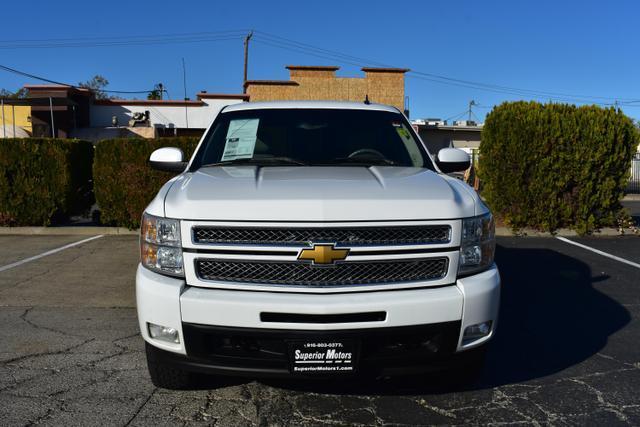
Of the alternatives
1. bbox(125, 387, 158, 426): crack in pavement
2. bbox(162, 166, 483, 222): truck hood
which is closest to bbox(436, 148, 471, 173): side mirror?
bbox(162, 166, 483, 222): truck hood

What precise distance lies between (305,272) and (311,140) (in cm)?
175

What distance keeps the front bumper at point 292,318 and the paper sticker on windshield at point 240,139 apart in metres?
1.52

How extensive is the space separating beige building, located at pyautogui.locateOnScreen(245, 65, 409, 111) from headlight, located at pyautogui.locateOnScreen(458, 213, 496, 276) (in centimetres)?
2450

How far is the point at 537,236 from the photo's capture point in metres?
9.99

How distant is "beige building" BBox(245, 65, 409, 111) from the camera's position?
27.4 meters

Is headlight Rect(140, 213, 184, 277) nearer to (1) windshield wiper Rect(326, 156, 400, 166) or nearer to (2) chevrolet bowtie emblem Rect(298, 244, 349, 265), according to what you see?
(2) chevrolet bowtie emblem Rect(298, 244, 349, 265)

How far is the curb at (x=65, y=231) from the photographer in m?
10.2

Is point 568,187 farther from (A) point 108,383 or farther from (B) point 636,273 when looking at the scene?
(A) point 108,383

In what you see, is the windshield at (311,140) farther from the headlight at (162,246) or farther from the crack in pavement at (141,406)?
the crack in pavement at (141,406)

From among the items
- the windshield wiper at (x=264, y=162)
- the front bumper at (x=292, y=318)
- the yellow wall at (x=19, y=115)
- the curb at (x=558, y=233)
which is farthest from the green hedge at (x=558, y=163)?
the yellow wall at (x=19, y=115)

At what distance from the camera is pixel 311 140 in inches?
179

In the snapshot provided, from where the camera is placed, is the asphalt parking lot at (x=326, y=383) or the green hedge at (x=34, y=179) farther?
the green hedge at (x=34, y=179)

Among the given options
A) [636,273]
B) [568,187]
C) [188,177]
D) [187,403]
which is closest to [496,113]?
[568,187]

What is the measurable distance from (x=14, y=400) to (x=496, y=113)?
885cm
